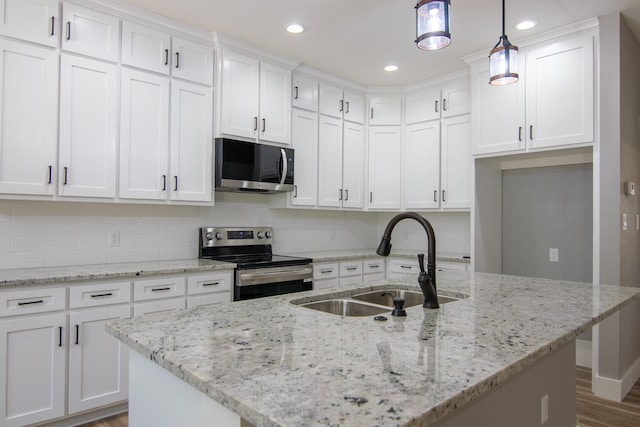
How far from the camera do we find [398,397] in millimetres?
775

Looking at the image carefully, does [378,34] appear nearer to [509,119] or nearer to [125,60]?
[509,119]

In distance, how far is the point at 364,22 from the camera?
3119 millimetres

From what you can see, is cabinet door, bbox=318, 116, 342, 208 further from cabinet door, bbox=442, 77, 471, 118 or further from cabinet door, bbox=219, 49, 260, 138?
cabinet door, bbox=442, 77, 471, 118

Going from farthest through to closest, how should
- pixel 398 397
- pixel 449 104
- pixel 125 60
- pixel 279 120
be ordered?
pixel 449 104 → pixel 279 120 → pixel 125 60 → pixel 398 397

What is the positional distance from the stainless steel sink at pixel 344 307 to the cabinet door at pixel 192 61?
223 centimetres

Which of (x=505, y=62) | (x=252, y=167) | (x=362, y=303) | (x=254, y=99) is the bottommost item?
(x=362, y=303)

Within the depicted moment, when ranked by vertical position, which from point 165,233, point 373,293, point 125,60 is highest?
point 125,60

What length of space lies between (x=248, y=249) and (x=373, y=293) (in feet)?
6.71

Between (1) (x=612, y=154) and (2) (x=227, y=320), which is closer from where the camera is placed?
(2) (x=227, y=320)

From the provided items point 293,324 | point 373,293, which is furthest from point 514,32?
point 293,324

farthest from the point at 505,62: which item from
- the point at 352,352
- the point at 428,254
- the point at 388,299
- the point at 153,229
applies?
the point at 153,229

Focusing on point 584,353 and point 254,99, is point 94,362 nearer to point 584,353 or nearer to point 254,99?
point 254,99

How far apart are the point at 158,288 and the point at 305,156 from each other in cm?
191

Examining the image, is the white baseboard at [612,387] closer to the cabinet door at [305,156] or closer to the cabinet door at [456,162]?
the cabinet door at [456,162]
